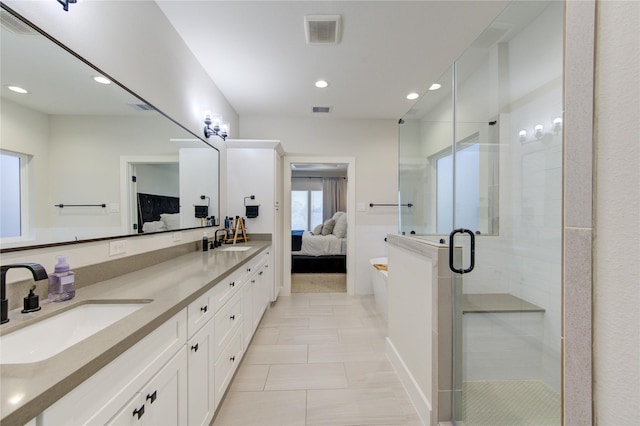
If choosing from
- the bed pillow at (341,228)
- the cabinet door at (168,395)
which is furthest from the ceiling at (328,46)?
the bed pillow at (341,228)

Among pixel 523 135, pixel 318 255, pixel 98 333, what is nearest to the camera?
pixel 98 333

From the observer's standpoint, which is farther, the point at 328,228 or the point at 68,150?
the point at 328,228

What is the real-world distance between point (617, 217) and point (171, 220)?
245cm

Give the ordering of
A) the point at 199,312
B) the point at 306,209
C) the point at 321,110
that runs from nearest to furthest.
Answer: the point at 199,312 → the point at 321,110 → the point at 306,209

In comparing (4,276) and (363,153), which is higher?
(363,153)

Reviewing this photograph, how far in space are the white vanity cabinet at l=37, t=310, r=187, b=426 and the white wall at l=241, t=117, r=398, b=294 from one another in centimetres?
312

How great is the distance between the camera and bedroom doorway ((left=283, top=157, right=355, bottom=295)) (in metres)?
4.13

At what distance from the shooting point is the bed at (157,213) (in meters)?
1.82

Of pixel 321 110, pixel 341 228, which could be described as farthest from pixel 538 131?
pixel 341 228

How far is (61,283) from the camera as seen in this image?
1.12 m

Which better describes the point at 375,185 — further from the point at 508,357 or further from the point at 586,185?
the point at 586,185

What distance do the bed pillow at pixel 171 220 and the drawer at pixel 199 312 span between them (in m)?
0.92

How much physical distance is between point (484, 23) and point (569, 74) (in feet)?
6.68

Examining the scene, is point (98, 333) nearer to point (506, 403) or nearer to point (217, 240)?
point (506, 403)
